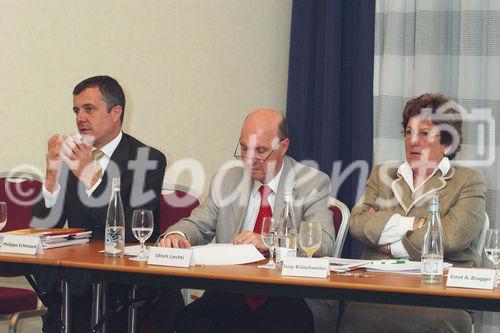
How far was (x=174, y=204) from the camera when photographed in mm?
3975

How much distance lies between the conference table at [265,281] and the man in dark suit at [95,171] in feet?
2.58

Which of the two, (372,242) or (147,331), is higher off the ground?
(372,242)

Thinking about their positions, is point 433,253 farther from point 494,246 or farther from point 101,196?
point 101,196

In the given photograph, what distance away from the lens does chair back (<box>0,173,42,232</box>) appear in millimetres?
4395

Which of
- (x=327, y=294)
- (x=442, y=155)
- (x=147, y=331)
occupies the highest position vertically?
(x=442, y=155)

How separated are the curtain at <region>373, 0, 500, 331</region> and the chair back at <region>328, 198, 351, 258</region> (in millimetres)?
1044

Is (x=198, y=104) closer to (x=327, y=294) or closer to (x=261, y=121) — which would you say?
(x=261, y=121)

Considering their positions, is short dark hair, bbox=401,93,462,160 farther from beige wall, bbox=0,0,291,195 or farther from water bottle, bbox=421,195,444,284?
beige wall, bbox=0,0,291,195

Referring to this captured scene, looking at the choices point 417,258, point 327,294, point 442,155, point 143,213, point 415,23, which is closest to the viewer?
point 327,294

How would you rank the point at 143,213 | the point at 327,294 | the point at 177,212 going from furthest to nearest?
the point at 177,212 < the point at 143,213 < the point at 327,294

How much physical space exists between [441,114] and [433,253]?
1084mm

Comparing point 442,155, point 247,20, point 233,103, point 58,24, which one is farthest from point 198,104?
point 442,155

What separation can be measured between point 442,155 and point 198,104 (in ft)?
6.47

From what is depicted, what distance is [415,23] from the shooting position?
4.67 meters
